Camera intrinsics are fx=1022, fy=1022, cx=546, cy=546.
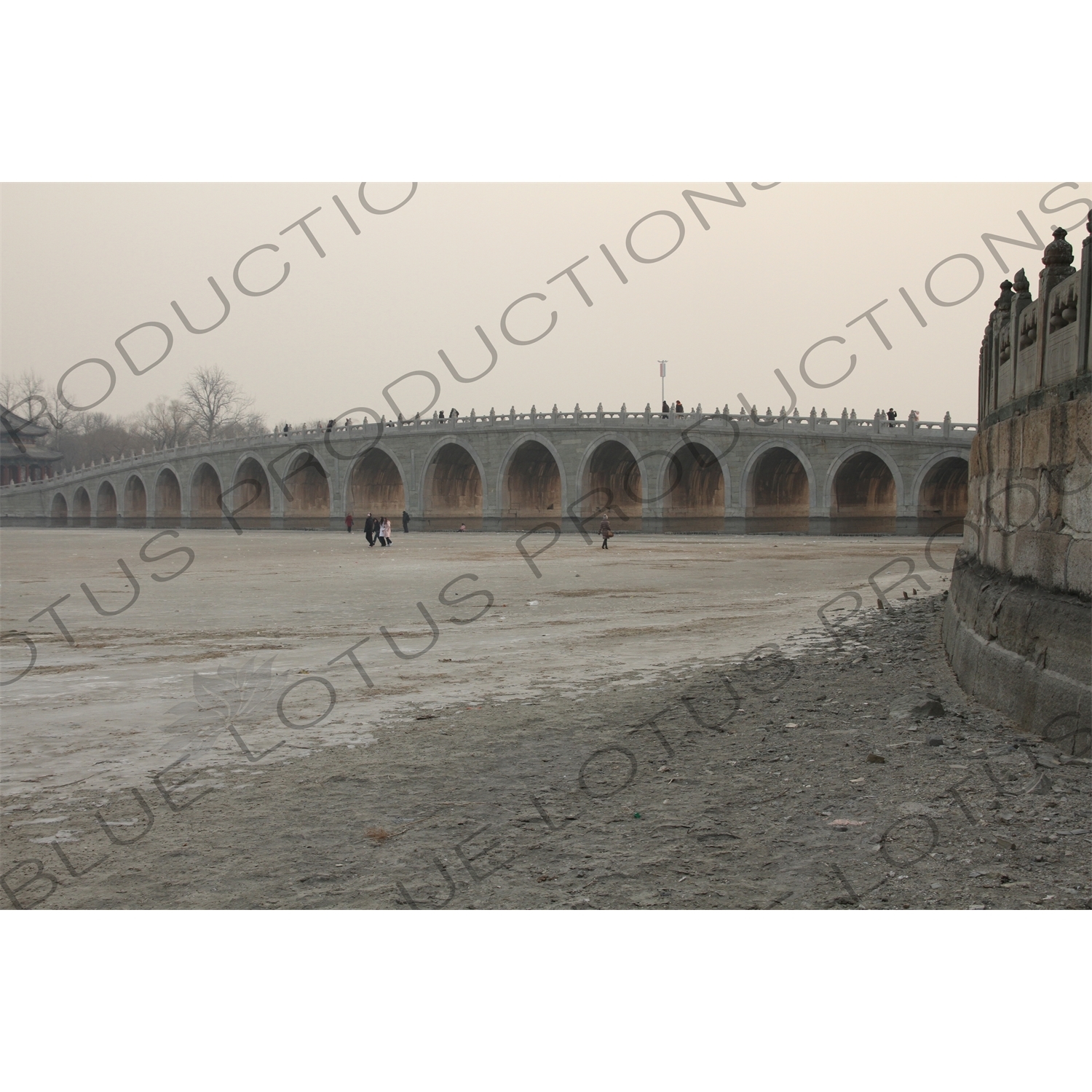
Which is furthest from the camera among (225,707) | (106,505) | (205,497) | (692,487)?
(106,505)

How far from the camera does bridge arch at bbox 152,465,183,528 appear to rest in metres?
74.1

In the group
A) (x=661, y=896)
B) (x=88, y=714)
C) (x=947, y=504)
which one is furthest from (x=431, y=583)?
(x=947, y=504)

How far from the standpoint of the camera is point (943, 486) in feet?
140

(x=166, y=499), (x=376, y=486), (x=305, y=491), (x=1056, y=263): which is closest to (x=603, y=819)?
(x=1056, y=263)

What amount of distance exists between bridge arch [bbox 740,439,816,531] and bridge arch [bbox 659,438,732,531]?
1.50m

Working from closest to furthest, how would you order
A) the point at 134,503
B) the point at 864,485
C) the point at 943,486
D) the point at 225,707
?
the point at 225,707 → the point at 943,486 → the point at 864,485 → the point at 134,503

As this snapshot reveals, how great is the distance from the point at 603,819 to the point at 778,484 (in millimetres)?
45847

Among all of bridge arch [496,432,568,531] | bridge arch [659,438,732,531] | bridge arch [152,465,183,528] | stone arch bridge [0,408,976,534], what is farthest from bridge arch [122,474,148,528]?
bridge arch [659,438,732,531]

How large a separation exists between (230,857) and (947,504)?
43779 millimetres

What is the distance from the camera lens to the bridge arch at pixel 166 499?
74062 millimetres

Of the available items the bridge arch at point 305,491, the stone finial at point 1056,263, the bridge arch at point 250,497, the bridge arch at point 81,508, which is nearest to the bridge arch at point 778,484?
the bridge arch at point 305,491

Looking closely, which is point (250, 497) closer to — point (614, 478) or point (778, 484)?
point (614, 478)

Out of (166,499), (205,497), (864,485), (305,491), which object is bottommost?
(166,499)

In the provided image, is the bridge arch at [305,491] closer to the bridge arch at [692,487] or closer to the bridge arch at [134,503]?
the bridge arch at [134,503]
